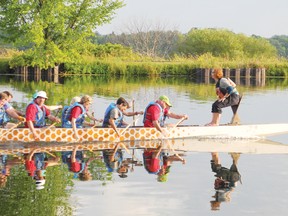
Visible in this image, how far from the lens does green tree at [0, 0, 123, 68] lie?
48.2m

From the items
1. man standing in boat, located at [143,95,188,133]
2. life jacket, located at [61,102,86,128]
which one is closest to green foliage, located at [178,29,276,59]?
man standing in boat, located at [143,95,188,133]

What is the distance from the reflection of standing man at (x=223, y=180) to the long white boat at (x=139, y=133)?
2.35 metres

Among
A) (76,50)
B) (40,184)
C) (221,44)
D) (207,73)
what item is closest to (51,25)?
(76,50)

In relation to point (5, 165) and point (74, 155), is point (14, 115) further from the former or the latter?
point (5, 165)

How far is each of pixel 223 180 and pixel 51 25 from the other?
127 feet

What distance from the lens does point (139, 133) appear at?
17.1m

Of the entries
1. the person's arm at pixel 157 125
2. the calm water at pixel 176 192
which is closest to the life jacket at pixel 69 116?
the calm water at pixel 176 192

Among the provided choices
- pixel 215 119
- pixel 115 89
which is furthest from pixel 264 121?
pixel 115 89

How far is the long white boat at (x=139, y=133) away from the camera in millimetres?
15936

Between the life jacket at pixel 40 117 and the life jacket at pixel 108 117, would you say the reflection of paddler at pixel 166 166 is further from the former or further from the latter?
the life jacket at pixel 40 117

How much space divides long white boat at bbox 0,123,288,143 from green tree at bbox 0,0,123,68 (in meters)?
31.4

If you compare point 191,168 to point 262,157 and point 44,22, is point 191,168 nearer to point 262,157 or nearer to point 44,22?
point 262,157

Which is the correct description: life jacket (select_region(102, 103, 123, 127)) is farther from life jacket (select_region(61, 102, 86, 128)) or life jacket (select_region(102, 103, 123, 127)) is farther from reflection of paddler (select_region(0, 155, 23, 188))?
reflection of paddler (select_region(0, 155, 23, 188))

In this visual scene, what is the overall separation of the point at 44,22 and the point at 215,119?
3239cm
